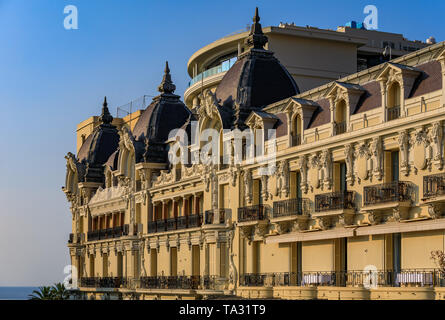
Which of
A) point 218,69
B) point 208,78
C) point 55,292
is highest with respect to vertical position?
point 218,69

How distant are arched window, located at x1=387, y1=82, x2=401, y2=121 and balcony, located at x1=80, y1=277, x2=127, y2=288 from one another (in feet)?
97.2

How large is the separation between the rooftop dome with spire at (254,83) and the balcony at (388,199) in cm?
1172

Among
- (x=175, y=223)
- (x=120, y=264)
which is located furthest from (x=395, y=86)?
(x=120, y=264)

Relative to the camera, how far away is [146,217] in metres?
55.8

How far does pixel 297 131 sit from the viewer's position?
40.0 meters

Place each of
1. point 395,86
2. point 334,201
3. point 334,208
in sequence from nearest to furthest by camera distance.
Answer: point 395,86, point 334,208, point 334,201

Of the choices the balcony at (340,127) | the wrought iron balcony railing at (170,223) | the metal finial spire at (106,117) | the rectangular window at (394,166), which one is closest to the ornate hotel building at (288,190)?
the rectangular window at (394,166)

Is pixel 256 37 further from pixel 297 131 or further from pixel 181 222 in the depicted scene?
pixel 181 222

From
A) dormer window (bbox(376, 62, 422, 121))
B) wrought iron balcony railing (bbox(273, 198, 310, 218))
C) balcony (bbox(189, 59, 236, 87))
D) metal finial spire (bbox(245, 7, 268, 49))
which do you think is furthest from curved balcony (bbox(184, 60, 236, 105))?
dormer window (bbox(376, 62, 422, 121))

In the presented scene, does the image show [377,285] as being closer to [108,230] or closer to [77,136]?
[108,230]

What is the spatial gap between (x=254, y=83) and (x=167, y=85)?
13.2 meters

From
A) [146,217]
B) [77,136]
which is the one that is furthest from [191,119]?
[77,136]

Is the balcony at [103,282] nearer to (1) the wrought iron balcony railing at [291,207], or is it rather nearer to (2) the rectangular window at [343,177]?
(1) the wrought iron balcony railing at [291,207]

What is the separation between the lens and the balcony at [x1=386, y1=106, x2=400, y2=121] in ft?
109
